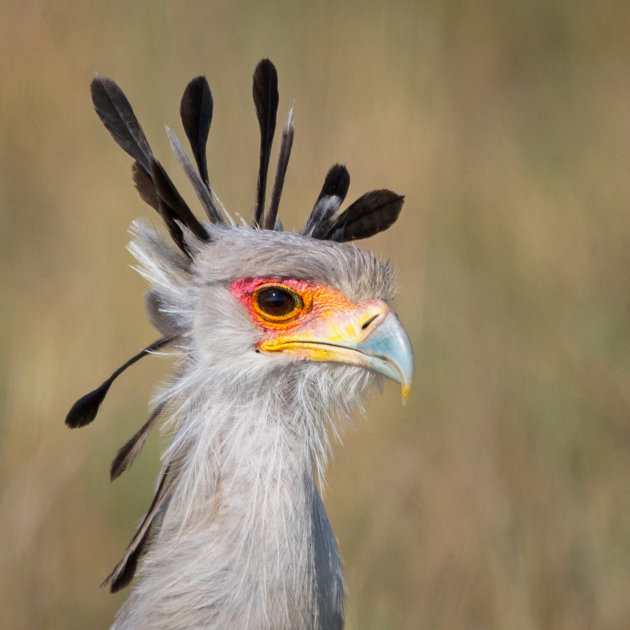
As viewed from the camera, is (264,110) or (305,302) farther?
(264,110)

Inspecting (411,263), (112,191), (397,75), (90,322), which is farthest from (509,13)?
(90,322)

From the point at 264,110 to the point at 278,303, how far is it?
72cm

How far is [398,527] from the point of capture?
13.9 ft

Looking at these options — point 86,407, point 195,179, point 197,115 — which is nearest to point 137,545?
point 86,407

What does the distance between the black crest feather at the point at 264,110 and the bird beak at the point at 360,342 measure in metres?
0.54

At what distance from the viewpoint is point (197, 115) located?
286 centimetres

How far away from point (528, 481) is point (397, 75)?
2.67m

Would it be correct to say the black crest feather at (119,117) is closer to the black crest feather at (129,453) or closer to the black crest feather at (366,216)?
the black crest feather at (366,216)

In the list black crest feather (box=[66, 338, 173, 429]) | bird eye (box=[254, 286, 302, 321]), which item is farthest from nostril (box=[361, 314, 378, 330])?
black crest feather (box=[66, 338, 173, 429])

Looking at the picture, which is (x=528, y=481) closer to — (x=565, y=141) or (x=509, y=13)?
(x=565, y=141)

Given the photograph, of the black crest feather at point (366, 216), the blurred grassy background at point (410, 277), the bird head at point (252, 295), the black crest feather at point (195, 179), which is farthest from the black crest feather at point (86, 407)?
the blurred grassy background at point (410, 277)

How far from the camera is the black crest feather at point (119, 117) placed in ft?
8.52

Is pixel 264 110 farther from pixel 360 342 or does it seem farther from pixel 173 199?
pixel 360 342

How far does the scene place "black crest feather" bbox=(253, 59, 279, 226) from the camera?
2.84 m
